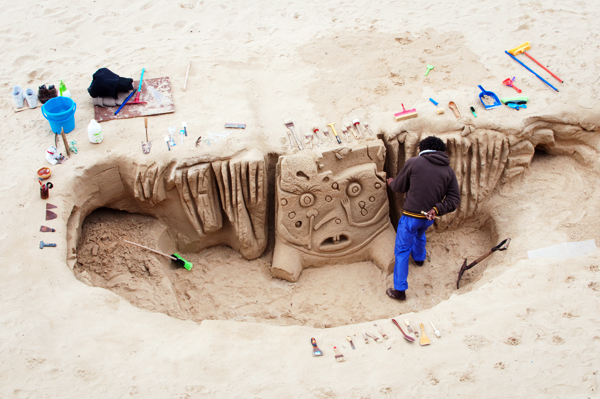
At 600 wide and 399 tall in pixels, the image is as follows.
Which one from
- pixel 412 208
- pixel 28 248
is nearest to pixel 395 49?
pixel 412 208

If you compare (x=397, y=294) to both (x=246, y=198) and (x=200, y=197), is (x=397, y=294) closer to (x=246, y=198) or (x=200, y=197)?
(x=246, y=198)

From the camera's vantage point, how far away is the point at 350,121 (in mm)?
5234

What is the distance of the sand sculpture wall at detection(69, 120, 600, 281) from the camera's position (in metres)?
4.85

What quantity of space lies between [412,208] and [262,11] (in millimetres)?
3799

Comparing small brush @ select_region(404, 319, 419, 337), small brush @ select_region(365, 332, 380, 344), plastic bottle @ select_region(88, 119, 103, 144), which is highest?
plastic bottle @ select_region(88, 119, 103, 144)

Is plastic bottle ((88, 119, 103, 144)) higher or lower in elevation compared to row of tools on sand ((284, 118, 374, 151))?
higher

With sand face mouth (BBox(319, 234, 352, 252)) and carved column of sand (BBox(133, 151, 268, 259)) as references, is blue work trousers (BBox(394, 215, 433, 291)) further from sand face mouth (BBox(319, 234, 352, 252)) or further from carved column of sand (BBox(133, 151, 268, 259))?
carved column of sand (BBox(133, 151, 268, 259))

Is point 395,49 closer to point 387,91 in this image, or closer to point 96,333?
point 387,91

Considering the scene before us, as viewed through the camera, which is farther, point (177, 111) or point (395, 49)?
point (395, 49)

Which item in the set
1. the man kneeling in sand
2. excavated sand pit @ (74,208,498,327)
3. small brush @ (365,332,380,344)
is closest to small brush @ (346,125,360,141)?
the man kneeling in sand

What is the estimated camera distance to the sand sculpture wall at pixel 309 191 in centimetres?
485

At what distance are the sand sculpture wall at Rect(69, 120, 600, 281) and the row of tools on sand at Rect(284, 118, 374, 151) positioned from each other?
149 mm

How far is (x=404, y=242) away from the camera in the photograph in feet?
15.3

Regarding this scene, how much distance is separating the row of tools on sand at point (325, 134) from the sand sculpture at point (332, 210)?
166mm
